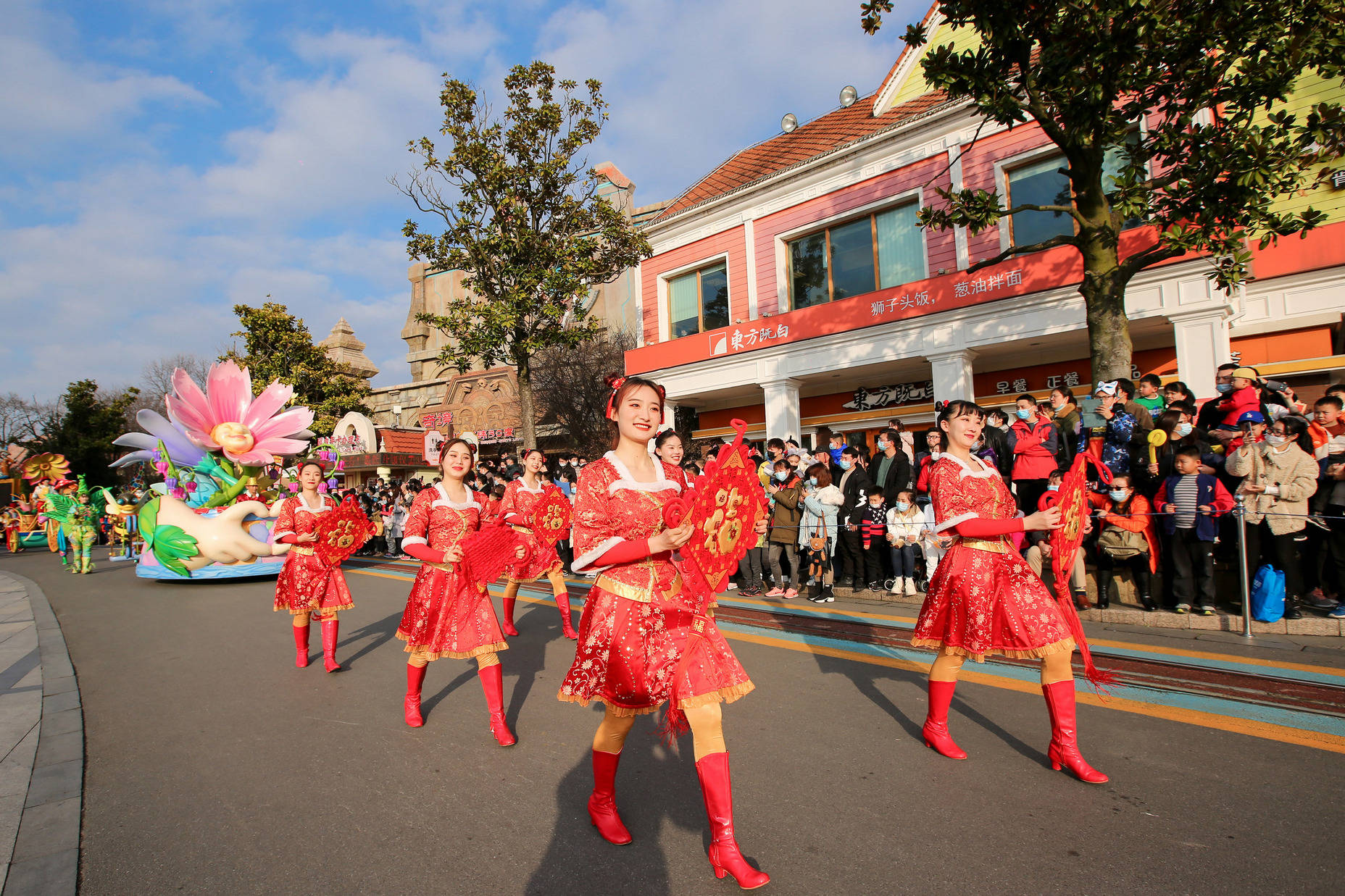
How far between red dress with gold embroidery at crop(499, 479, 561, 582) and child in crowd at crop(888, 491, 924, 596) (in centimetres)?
407

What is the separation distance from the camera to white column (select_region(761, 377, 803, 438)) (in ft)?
55.0

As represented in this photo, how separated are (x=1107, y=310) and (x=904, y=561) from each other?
3.93 m

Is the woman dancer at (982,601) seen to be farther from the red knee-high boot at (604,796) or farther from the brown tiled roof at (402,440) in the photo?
the brown tiled roof at (402,440)

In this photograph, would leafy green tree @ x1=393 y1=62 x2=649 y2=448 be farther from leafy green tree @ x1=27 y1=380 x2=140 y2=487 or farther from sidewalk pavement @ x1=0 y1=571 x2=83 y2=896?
leafy green tree @ x1=27 y1=380 x2=140 y2=487

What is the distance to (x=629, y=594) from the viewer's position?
2816 millimetres

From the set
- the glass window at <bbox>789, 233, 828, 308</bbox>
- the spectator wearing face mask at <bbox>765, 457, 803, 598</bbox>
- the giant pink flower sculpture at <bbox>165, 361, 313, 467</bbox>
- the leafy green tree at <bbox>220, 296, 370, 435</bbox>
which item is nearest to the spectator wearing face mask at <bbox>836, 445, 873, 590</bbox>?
the spectator wearing face mask at <bbox>765, 457, 803, 598</bbox>

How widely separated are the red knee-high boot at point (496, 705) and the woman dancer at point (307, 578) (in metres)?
2.61

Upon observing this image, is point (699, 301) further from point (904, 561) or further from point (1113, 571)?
point (1113, 571)

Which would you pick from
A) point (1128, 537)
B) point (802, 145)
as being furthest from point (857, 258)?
point (1128, 537)

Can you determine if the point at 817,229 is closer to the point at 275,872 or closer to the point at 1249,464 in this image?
the point at 1249,464

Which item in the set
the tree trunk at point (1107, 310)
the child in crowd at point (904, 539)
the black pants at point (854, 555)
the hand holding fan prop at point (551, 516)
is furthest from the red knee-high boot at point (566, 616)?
the tree trunk at point (1107, 310)

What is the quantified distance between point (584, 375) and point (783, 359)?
1187 cm

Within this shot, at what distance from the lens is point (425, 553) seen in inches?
173

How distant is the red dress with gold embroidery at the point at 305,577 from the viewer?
6.22 m
